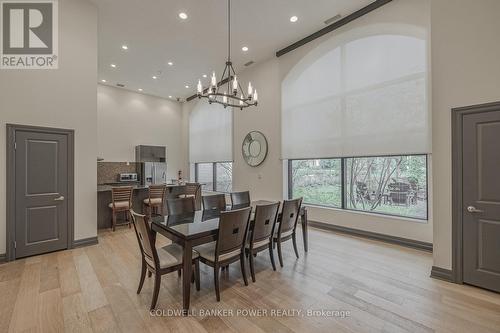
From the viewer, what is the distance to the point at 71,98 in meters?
3.96

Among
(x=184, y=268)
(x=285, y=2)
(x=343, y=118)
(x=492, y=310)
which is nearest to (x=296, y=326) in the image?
(x=184, y=268)

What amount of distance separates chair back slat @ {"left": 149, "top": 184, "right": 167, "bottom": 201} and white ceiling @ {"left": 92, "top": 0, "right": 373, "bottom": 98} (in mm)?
3373

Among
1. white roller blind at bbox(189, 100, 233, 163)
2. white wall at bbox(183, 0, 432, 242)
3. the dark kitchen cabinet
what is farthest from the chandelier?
the dark kitchen cabinet

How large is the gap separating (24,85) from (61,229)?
7.83 feet

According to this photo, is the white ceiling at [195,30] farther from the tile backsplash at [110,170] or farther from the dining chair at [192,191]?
the dining chair at [192,191]

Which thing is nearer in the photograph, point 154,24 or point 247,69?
point 154,24

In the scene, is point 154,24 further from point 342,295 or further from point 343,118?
point 342,295

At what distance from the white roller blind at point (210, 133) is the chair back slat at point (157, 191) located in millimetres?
2306

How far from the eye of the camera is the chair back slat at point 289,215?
10.5ft

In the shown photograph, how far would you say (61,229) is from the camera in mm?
3873

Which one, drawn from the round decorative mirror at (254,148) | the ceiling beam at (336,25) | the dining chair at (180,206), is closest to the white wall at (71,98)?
the dining chair at (180,206)

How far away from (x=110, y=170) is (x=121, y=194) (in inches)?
122

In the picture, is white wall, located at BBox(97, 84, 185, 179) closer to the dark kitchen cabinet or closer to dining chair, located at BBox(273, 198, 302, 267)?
the dark kitchen cabinet

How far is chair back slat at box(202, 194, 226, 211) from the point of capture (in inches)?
145
